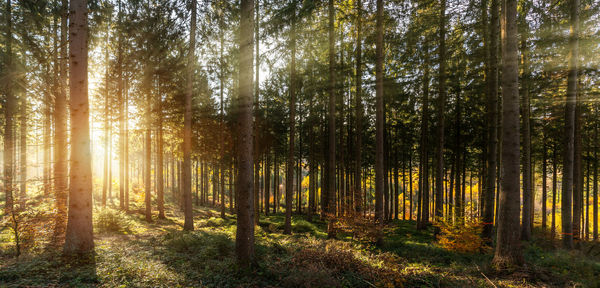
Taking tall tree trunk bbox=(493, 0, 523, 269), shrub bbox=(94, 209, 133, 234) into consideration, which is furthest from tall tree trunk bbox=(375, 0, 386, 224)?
shrub bbox=(94, 209, 133, 234)

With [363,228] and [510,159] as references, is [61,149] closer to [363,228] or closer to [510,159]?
[363,228]

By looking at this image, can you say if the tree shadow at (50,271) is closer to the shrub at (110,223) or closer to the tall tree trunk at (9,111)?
the tall tree trunk at (9,111)

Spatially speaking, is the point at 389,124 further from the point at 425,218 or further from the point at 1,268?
the point at 1,268

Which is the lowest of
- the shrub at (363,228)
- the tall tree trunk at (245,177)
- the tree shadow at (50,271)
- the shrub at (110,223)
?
the shrub at (110,223)

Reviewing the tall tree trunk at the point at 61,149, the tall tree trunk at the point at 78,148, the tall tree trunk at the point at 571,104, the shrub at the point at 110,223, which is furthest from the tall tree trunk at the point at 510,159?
the shrub at the point at 110,223

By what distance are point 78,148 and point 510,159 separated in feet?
37.9

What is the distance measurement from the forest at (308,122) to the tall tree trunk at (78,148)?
0.11ft

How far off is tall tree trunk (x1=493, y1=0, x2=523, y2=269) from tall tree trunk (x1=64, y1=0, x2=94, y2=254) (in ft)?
36.8

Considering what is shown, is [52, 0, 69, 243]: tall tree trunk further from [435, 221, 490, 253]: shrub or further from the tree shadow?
[435, 221, 490, 253]: shrub

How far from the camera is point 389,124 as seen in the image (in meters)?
18.2

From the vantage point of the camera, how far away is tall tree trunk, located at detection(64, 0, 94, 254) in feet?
19.6

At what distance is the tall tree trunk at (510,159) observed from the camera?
6105 mm

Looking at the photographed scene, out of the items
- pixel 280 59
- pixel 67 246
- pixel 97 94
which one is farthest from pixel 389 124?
pixel 97 94

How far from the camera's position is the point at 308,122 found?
1944 cm
